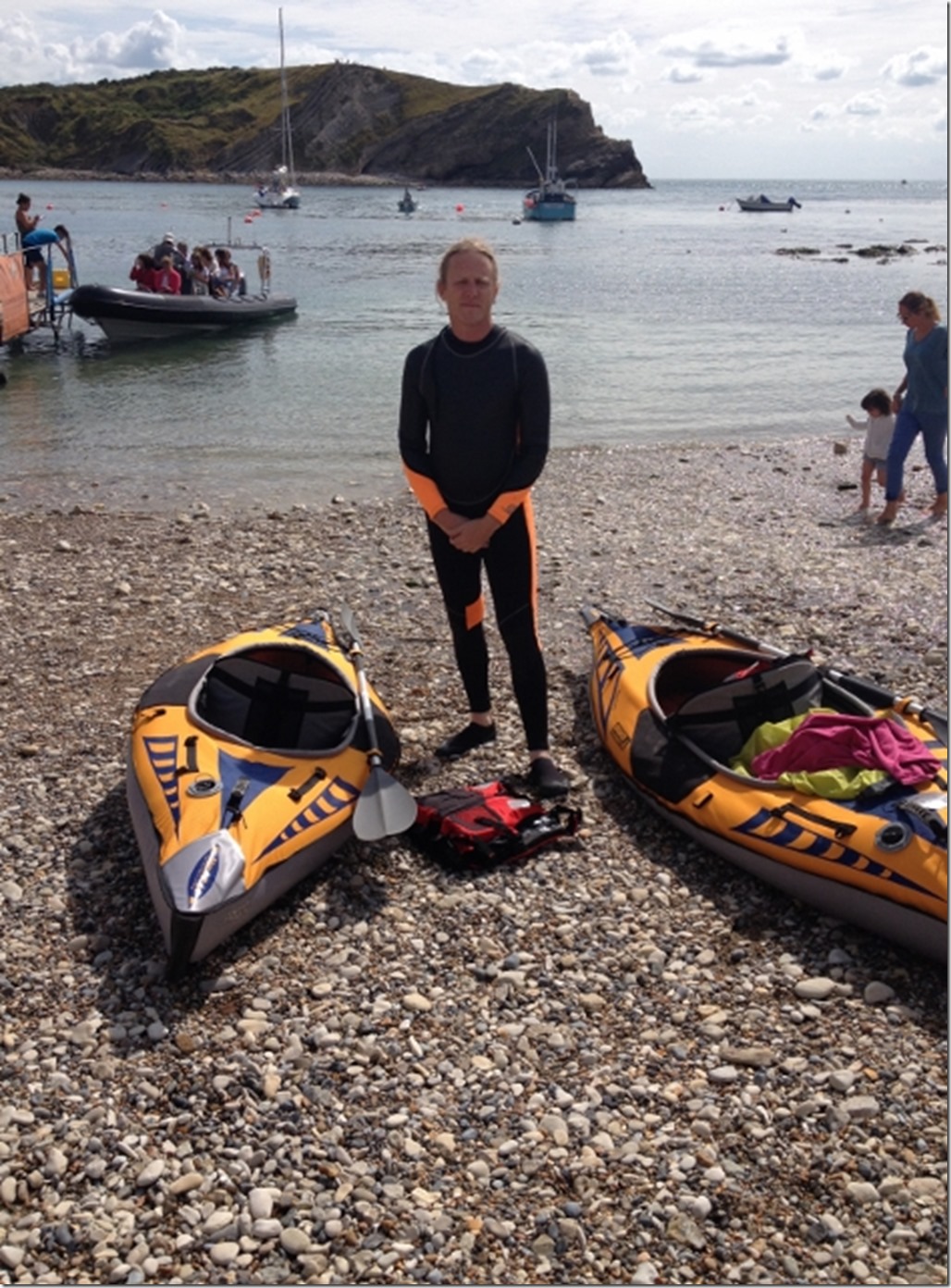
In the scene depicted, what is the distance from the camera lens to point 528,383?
5254 mm

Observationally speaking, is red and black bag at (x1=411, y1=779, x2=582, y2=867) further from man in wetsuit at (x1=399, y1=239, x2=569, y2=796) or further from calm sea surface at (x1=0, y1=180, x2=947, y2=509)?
calm sea surface at (x1=0, y1=180, x2=947, y2=509)

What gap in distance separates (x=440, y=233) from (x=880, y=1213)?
6116cm

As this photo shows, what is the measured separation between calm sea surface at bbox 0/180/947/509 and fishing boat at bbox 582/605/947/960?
23.3ft

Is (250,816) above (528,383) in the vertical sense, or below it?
below

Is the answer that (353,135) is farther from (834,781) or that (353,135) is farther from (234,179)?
(834,781)

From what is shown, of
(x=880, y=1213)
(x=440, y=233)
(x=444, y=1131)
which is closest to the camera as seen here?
(x=880, y=1213)

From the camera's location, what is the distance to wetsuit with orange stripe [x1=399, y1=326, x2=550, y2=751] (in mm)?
5262

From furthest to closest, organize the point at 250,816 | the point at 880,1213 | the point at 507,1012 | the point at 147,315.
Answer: the point at 147,315 → the point at 250,816 → the point at 507,1012 → the point at 880,1213

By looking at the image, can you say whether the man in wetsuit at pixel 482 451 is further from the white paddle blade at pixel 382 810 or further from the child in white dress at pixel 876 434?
the child in white dress at pixel 876 434

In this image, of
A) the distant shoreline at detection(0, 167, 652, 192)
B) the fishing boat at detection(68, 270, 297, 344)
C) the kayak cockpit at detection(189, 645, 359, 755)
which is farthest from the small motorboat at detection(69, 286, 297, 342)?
the distant shoreline at detection(0, 167, 652, 192)

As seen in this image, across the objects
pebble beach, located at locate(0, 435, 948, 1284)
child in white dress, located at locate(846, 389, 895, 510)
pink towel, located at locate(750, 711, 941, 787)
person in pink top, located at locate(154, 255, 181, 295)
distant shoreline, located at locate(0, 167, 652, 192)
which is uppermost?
distant shoreline, located at locate(0, 167, 652, 192)

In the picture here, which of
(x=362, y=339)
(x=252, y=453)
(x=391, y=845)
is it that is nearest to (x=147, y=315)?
(x=362, y=339)

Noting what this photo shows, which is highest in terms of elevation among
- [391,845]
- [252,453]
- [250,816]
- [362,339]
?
[362,339]

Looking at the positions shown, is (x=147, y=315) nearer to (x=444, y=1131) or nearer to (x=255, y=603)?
(x=255, y=603)
